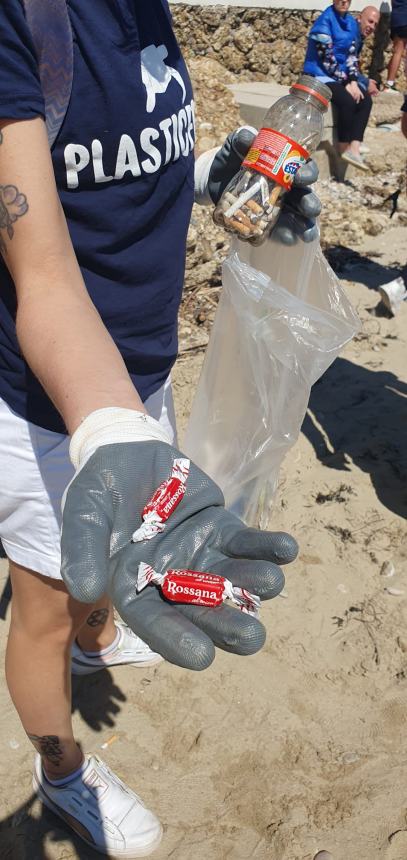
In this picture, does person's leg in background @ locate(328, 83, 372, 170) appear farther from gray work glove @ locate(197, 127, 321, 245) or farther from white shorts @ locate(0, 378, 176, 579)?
white shorts @ locate(0, 378, 176, 579)

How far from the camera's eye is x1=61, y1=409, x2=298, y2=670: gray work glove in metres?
0.90

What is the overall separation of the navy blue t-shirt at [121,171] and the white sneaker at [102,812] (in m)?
1.01

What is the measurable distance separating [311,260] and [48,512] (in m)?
1.14

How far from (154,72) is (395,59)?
1019 cm

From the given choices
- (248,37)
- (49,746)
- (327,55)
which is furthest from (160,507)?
(248,37)

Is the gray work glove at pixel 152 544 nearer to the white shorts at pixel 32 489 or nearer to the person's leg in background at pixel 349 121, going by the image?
the white shorts at pixel 32 489

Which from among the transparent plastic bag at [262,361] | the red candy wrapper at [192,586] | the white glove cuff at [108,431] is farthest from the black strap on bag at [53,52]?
the transparent plastic bag at [262,361]

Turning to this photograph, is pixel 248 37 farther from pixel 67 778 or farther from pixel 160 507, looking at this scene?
pixel 160 507

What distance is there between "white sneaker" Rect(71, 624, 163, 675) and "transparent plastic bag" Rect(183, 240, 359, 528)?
55 cm

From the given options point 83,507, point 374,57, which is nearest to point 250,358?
point 83,507

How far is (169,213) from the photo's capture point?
152 cm

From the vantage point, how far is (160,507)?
0.98 metres

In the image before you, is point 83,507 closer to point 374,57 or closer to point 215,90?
point 215,90

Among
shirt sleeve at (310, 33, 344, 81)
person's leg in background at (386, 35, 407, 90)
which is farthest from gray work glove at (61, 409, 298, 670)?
person's leg in background at (386, 35, 407, 90)
